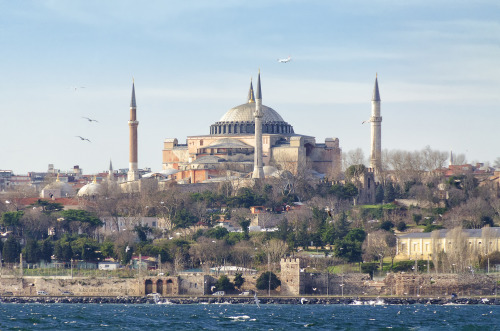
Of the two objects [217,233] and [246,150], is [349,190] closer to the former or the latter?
[217,233]

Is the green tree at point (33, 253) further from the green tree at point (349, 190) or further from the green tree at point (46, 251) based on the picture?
the green tree at point (349, 190)

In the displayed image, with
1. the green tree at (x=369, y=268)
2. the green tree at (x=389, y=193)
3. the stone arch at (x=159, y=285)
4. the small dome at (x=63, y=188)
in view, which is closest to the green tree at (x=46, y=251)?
the stone arch at (x=159, y=285)

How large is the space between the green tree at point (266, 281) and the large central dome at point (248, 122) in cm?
4215

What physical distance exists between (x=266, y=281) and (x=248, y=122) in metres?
44.4

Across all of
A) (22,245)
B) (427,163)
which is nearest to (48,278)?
(22,245)

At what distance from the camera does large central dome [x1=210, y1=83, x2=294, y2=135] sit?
121500 millimetres

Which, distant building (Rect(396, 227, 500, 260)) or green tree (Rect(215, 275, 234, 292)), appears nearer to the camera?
green tree (Rect(215, 275, 234, 292))

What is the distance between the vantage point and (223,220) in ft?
321

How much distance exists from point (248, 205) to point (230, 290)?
21.4m

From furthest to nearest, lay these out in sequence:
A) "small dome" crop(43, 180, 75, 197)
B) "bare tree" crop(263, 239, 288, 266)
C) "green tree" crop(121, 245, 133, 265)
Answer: "small dome" crop(43, 180, 75, 197)
"green tree" crop(121, 245, 133, 265)
"bare tree" crop(263, 239, 288, 266)

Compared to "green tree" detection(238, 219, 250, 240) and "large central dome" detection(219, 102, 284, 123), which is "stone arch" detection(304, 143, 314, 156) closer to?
"large central dome" detection(219, 102, 284, 123)

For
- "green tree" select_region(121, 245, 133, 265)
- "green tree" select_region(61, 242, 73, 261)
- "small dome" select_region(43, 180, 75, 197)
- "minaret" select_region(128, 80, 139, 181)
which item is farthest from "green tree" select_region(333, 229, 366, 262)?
"small dome" select_region(43, 180, 75, 197)

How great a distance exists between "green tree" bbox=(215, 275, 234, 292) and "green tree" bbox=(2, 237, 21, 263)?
14.9m

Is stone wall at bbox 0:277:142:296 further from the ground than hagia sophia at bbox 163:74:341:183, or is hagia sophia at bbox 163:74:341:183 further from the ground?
hagia sophia at bbox 163:74:341:183
